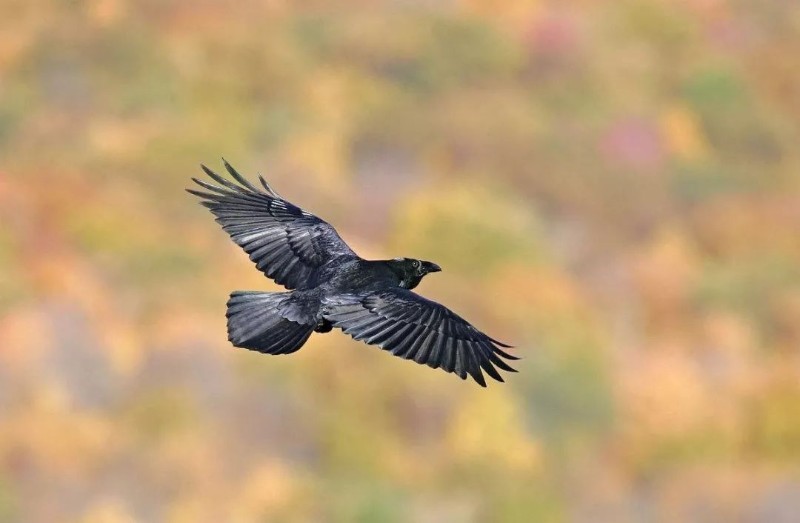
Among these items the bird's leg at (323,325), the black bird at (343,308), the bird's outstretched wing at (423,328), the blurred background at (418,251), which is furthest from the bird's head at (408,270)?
the blurred background at (418,251)

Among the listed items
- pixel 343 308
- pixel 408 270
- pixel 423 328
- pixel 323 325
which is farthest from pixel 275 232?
pixel 423 328

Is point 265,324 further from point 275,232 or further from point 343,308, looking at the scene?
point 275,232

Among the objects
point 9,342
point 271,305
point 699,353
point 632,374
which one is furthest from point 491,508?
point 271,305

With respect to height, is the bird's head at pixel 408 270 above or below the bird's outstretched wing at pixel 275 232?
below

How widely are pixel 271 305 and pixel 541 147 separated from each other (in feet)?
265

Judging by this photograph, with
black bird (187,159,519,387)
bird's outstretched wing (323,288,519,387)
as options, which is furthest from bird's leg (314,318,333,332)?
bird's outstretched wing (323,288,519,387)

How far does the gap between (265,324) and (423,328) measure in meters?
0.96

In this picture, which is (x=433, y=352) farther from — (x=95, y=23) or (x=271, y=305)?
(x=95, y=23)

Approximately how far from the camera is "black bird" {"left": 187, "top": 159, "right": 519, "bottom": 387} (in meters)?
12.8

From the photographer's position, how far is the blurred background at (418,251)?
54.8 meters

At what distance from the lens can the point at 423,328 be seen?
12898 mm

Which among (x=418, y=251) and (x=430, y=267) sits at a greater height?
(x=418, y=251)

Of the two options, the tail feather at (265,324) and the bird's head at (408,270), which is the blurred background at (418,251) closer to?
the bird's head at (408,270)

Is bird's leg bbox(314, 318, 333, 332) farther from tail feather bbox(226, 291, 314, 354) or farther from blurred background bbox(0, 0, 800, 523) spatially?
blurred background bbox(0, 0, 800, 523)
